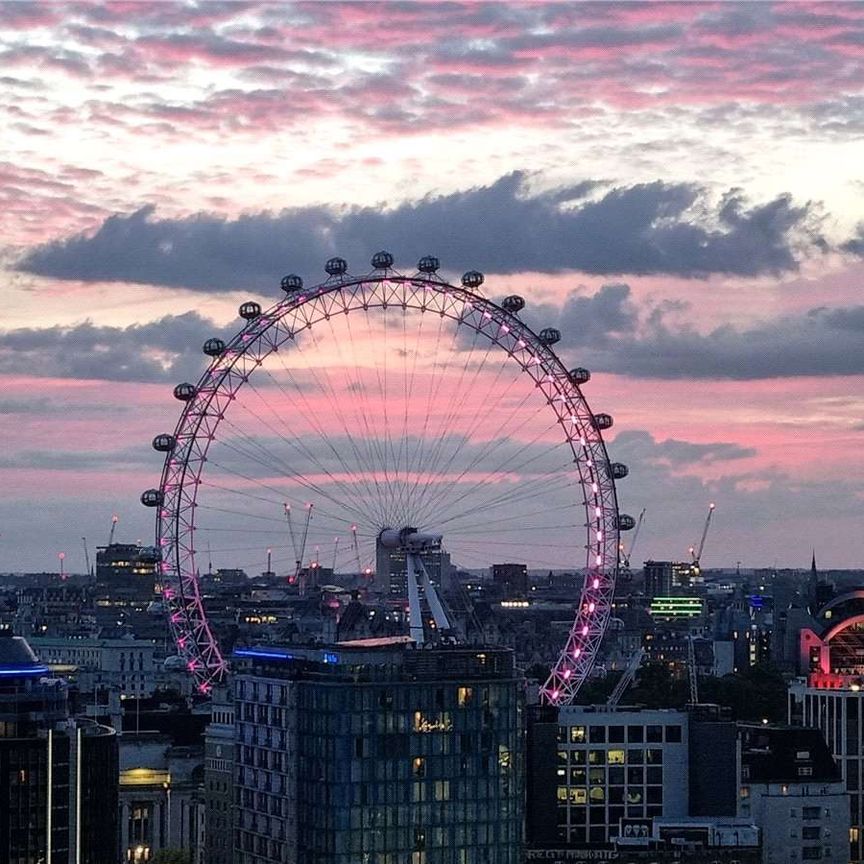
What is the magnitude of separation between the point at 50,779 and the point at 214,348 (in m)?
44.1

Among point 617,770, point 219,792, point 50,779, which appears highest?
point 50,779

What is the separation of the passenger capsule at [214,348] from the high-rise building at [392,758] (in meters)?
32.4

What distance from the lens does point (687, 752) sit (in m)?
182

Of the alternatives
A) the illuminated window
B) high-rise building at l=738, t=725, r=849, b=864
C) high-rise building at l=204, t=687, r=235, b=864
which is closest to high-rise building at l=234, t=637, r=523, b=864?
high-rise building at l=204, t=687, r=235, b=864

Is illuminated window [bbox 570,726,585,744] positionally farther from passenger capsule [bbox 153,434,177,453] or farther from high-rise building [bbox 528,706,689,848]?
passenger capsule [bbox 153,434,177,453]

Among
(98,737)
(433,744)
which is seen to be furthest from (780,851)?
(98,737)

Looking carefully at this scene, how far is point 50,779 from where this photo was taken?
489 ft

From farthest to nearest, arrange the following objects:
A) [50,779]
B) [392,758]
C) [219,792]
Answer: [219,792] < [392,758] < [50,779]

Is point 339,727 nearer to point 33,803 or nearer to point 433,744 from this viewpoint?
point 433,744

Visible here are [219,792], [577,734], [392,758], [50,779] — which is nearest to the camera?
[50,779]

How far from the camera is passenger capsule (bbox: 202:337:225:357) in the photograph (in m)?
187

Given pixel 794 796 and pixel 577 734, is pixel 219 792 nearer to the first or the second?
pixel 577 734

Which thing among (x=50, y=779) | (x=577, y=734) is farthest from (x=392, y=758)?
(x=577, y=734)

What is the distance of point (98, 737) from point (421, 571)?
32434mm
